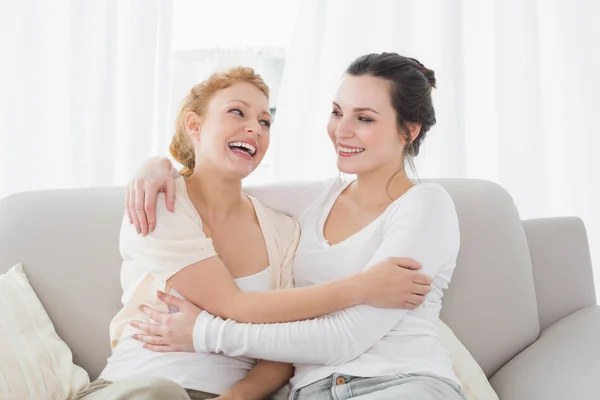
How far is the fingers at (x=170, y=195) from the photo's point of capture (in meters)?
1.61

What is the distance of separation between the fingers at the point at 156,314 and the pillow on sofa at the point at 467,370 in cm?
67

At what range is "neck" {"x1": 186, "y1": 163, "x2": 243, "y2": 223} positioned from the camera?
68.6 inches

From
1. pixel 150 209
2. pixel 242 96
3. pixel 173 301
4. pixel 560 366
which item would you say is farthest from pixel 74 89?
pixel 560 366

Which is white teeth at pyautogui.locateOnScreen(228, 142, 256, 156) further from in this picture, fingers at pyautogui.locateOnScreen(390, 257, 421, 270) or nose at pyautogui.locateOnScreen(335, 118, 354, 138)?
fingers at pyautogui.locateOnScreen(390, 257, 421, 270)

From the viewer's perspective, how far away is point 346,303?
155 cm

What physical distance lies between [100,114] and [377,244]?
1.45 m

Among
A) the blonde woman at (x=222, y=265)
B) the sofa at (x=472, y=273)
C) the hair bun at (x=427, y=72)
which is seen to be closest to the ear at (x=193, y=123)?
the blonde woman at (x=222, y=265)

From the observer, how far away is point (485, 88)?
292 centimetres

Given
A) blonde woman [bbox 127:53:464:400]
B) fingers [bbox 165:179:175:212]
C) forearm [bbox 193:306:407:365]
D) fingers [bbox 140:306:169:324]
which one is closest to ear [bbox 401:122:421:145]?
blonde woman [bbox 127:53:464:400]

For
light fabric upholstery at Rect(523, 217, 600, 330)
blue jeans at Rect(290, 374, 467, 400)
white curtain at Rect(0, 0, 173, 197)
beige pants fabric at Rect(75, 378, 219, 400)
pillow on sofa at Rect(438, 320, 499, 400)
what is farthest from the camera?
white curtain at Rect(0, 0, 173, 197)

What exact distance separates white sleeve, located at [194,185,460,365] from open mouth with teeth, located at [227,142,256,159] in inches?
15.4

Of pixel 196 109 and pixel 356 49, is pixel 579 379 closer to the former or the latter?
pixel 196 109

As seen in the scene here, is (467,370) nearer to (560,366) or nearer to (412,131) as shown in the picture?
(560,366)

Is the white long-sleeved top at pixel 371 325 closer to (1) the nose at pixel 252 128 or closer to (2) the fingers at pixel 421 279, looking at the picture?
(2) the fingers at pixel 421 279
